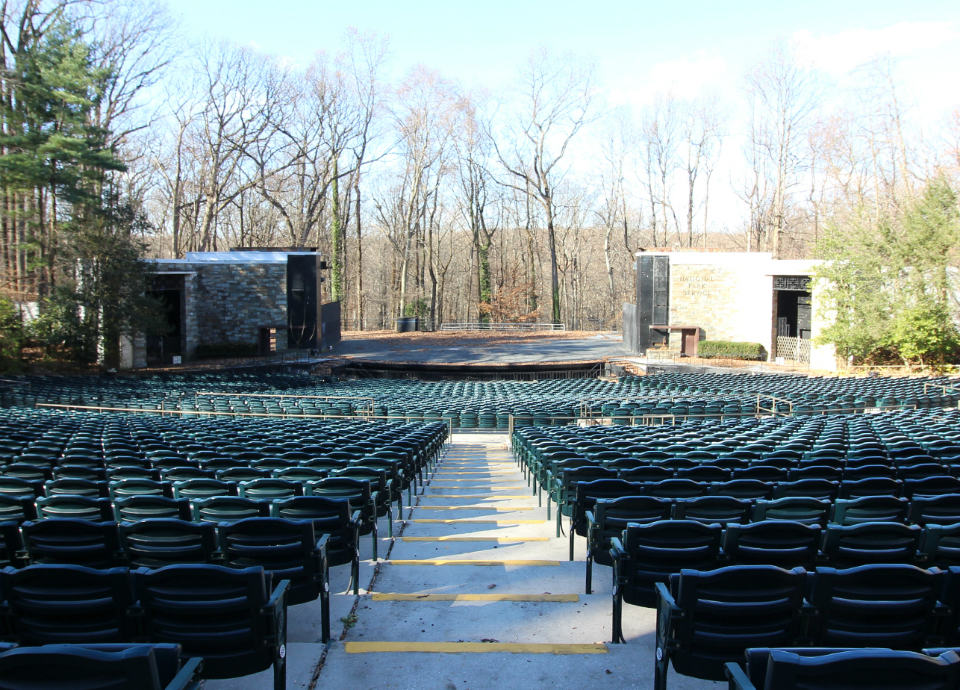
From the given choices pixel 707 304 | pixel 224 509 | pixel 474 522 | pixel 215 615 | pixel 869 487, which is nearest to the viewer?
pixel 215 615

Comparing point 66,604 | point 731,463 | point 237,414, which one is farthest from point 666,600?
point 237,414

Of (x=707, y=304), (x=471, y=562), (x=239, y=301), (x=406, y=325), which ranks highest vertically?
(x=239, y=301)

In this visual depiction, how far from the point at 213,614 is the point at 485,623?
5.78 ft

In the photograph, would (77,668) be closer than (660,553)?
Yes

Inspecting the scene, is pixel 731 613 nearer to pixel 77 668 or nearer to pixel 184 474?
pixel 77 668

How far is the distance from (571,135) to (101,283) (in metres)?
35.1

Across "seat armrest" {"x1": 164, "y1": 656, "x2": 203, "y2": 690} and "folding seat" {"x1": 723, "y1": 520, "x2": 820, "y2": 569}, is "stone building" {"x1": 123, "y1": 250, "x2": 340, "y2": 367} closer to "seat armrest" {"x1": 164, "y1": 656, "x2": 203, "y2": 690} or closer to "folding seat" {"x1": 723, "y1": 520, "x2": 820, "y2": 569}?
"folding seat" {"x1": 723, "y1": 520, "x2": 820, "y2": 569}

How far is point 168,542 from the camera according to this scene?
3984 millimetres

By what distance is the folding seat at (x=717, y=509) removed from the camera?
4848 mm

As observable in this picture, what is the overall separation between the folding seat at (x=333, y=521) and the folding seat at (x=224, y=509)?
0.51 ft

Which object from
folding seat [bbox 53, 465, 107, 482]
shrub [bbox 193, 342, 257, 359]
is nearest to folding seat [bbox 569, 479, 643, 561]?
folding seat [bbox 53, 465, 107, 482]

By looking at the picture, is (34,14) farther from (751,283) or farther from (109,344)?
(751,283)

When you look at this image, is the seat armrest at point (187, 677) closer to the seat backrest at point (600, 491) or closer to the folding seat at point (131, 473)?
the seat backrest at point (600, 491)

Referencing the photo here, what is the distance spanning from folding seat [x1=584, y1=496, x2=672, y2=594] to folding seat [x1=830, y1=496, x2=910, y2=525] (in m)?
1.40
